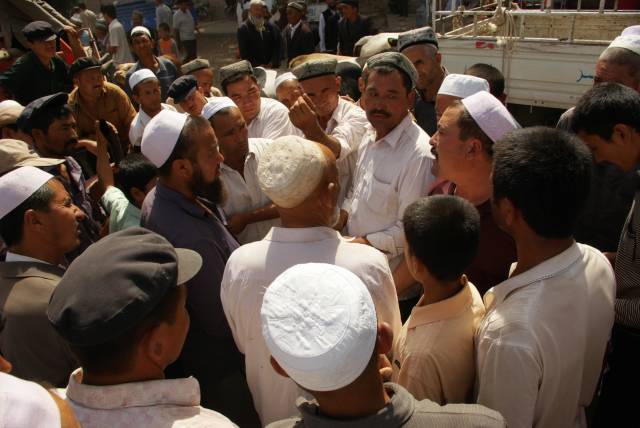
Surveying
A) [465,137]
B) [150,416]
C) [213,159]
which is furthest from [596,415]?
[213,159]

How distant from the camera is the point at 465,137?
2316 millimetres

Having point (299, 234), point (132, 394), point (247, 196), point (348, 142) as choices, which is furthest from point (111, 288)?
point (348, 142)

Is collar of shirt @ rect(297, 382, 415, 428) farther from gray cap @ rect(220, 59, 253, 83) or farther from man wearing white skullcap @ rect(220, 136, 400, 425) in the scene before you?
gray cap @ rect(220, 59, 253, 83)

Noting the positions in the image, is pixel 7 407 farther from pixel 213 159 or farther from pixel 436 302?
pixel 213 159

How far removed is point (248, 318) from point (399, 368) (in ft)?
2.06

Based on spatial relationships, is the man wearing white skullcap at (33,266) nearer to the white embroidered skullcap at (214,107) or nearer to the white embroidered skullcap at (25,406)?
the white embroidered skullcap at (25,406)

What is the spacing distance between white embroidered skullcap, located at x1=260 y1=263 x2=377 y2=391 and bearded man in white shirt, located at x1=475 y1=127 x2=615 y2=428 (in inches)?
22.2

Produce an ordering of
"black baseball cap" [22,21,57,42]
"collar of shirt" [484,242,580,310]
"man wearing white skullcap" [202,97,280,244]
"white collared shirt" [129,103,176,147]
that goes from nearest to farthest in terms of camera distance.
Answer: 1. "collar of shirt" [484,242,580,310]
2. "man wearing white skullcap" [202,97,280,244]
3. "white collared shirt" [129,103,176,147]
4. "black baseball cap" [22,21,57,42]

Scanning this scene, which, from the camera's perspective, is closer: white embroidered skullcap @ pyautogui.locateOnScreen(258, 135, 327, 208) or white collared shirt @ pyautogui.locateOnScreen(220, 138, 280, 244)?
white embroidered skullcap @ pyautogui.locateOnScreen(258, 135, 327, 208)

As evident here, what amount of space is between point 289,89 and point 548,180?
2959mm

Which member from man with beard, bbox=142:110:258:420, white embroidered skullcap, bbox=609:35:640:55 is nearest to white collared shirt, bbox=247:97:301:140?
man with beard, bbox=142:110:258:420

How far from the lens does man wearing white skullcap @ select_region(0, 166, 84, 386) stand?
198 cm

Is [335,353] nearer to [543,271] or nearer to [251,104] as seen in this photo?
[543,271]

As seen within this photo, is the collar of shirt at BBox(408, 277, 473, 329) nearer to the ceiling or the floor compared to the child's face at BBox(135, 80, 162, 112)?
nearer to the floor
